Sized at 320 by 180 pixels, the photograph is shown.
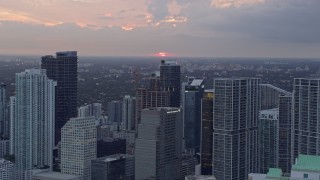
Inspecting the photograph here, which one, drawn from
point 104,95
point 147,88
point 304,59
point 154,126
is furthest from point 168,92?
point 304,59

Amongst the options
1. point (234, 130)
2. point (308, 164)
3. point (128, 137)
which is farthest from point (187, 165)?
point (308, 164)

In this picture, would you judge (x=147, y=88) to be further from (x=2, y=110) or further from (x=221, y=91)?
(x=221, y=91)

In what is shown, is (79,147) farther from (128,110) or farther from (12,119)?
(128,110)

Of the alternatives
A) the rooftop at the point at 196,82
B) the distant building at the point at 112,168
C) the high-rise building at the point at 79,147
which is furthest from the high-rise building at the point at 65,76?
the distant building at the point at 112,168

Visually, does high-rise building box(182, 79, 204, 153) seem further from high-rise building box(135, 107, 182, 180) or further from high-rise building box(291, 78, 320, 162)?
high-rise building box(291, 78, 320, 162)

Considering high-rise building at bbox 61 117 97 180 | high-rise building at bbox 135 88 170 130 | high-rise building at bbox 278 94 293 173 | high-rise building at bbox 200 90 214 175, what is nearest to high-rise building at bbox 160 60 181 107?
high-rise building at bbox 135 88 170 130
